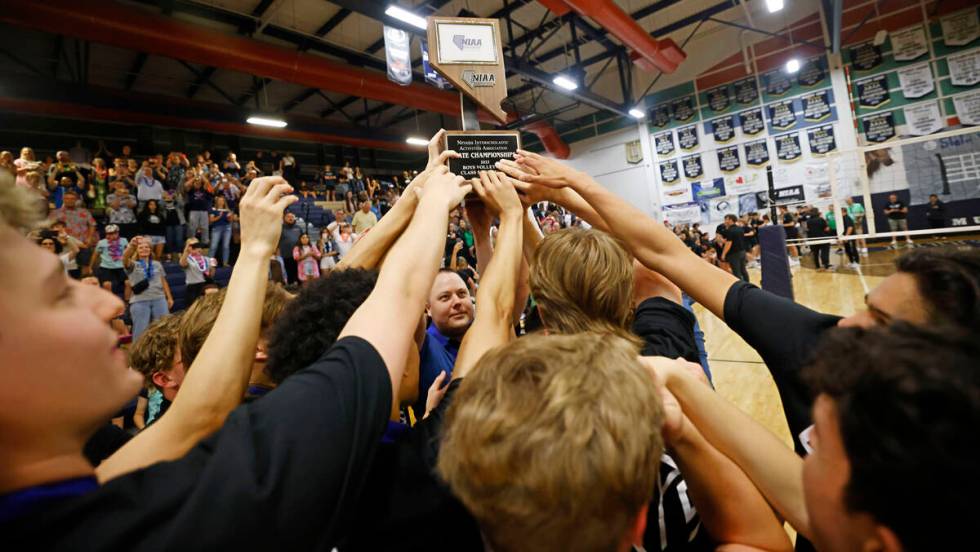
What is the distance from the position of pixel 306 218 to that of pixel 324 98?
18.4ft

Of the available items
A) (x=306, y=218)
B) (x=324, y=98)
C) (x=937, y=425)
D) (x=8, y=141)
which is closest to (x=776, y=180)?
(x=306, y=218)

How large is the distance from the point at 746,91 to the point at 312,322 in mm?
15769

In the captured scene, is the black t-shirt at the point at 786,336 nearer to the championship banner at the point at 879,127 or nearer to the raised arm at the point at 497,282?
the raised arm at the point at 497,282

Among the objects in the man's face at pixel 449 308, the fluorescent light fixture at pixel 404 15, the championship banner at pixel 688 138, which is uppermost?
the fluorescent light fixture at pixel 404 15

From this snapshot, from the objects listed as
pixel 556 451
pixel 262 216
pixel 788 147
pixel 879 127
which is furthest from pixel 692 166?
pixel 556 451

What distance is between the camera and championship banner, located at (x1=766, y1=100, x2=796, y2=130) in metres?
12.6

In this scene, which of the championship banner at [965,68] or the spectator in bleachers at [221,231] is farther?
the championship banner at [965,68]

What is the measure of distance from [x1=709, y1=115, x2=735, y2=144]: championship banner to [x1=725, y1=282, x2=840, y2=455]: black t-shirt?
49.0 feet

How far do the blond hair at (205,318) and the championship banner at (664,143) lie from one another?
15948 millimetres

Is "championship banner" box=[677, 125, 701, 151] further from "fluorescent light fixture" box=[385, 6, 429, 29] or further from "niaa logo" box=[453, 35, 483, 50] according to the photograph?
"niaa logo" box=[453, 35, 483, 50]

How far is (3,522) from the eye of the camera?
0.47 meters

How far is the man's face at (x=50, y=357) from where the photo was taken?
0.54 m

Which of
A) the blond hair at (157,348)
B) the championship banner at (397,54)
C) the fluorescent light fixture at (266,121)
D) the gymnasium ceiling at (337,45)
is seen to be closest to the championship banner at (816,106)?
the gymnasium ceiling at (337,45)

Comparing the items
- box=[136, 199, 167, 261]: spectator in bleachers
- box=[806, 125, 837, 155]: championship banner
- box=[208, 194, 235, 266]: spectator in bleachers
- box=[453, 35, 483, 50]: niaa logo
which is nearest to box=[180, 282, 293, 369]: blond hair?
box=[453, 35, 483, 50]: niaa logo
